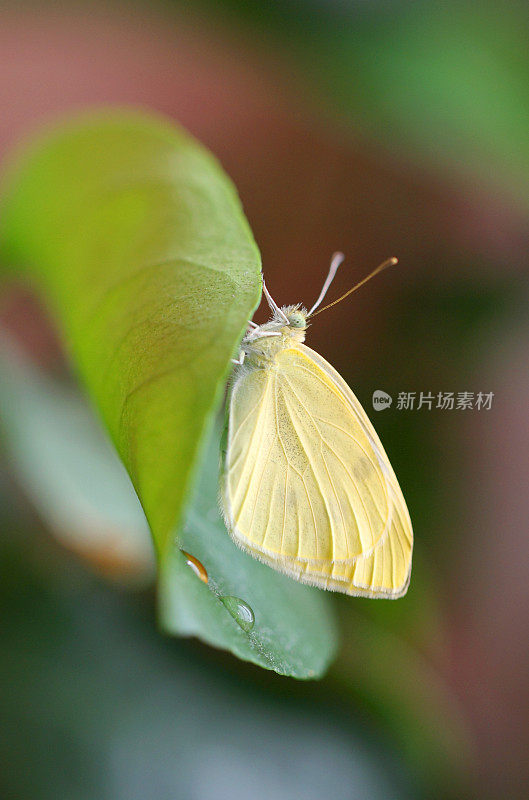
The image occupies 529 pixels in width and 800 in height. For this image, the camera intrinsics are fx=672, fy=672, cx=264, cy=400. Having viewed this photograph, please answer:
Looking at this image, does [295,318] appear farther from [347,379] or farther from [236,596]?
[347,379]

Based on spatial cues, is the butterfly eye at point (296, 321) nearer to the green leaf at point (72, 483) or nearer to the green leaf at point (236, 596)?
the green leaf at point (236, 596)

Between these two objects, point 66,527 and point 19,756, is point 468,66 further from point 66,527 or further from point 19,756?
point 19,756

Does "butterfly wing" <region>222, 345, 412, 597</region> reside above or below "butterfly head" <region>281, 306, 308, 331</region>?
below

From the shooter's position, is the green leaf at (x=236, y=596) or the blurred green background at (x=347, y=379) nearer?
the green leaf at (x=236, y=596)

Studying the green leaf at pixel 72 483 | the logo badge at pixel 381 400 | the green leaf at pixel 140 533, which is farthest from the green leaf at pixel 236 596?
the logo badge at pixel 381 400

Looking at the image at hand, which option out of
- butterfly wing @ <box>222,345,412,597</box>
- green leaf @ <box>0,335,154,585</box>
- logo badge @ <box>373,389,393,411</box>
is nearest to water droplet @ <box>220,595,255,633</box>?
butterfly wing @ <box>222,345,412,597</box>

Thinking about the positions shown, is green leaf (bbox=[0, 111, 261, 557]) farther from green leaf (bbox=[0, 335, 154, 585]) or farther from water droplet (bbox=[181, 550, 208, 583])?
green leaf (bbox=[0, 335, 154, 585])
